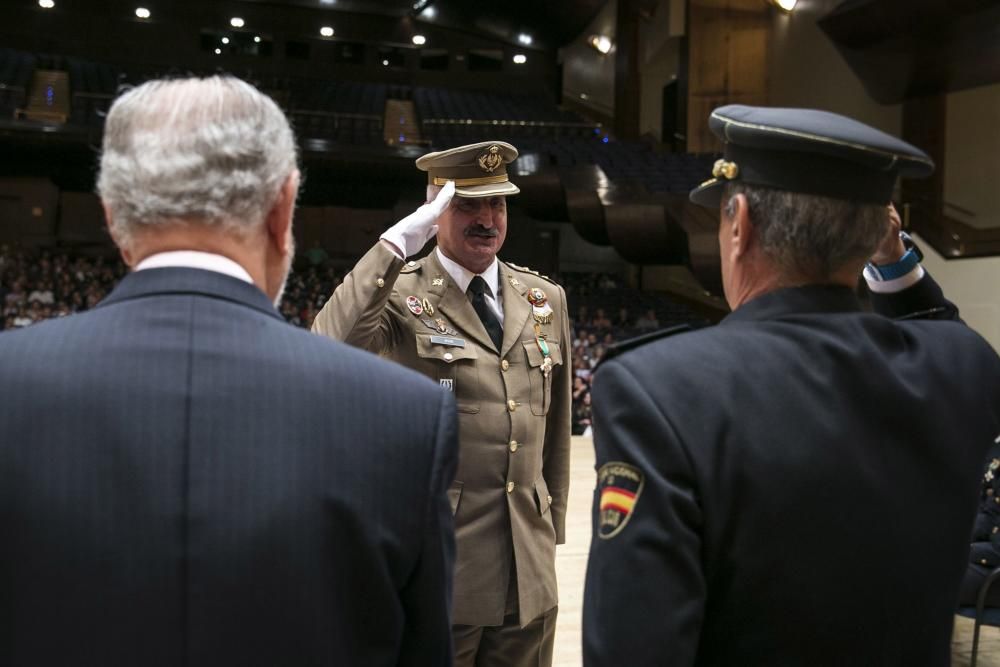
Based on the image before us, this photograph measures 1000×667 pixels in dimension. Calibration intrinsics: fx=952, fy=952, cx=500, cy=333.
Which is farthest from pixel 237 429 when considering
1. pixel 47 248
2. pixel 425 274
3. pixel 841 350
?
pixel 47 248

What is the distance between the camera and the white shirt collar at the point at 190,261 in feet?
2.90

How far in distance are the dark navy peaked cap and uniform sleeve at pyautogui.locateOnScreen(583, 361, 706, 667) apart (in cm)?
29

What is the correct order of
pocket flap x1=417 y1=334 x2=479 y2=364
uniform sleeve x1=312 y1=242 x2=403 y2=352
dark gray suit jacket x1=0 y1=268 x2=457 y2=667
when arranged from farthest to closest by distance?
pocket flap x1=417 y1=334 x2=479 y2=364 → uniform sleeve x1=312 y1=242 x2=403 y2=352 → dark gray suit jacket x1=0 y1=268 x2=457 y2=667

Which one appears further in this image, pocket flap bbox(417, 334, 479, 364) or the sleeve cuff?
pocket flap bbox(417, 334, 479, 364)

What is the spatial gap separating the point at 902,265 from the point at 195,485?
38.7 inches

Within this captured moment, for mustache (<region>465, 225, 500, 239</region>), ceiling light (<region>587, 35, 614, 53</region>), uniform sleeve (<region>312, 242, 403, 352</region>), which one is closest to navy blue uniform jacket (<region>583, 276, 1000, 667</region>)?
uniform sleeve (<region>312, 242, 403, 352</region>)

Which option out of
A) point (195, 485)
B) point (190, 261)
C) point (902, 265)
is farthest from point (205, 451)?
point (902, 265)

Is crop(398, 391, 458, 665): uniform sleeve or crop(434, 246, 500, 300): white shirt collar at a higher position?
crop(434, 246, 500, 300): white shirt collar

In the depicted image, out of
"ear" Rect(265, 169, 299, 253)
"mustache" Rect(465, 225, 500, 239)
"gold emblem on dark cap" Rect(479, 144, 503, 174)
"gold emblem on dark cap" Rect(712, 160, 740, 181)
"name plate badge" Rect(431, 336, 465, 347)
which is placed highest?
"gold emblem on dark cap" Rect(479, 144, 503, 174)

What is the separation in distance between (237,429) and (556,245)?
15835mm

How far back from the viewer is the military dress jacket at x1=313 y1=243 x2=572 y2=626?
6.25ft

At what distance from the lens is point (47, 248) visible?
14906 millimetres

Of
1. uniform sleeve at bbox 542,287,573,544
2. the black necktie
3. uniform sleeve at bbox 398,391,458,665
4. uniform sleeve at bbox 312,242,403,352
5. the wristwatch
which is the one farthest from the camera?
uniform sleeve at bbox 542,287,573,544

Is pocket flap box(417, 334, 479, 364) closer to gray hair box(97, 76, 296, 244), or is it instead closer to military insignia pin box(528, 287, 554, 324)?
military insignia pin box(528, 287, 554, 324)
